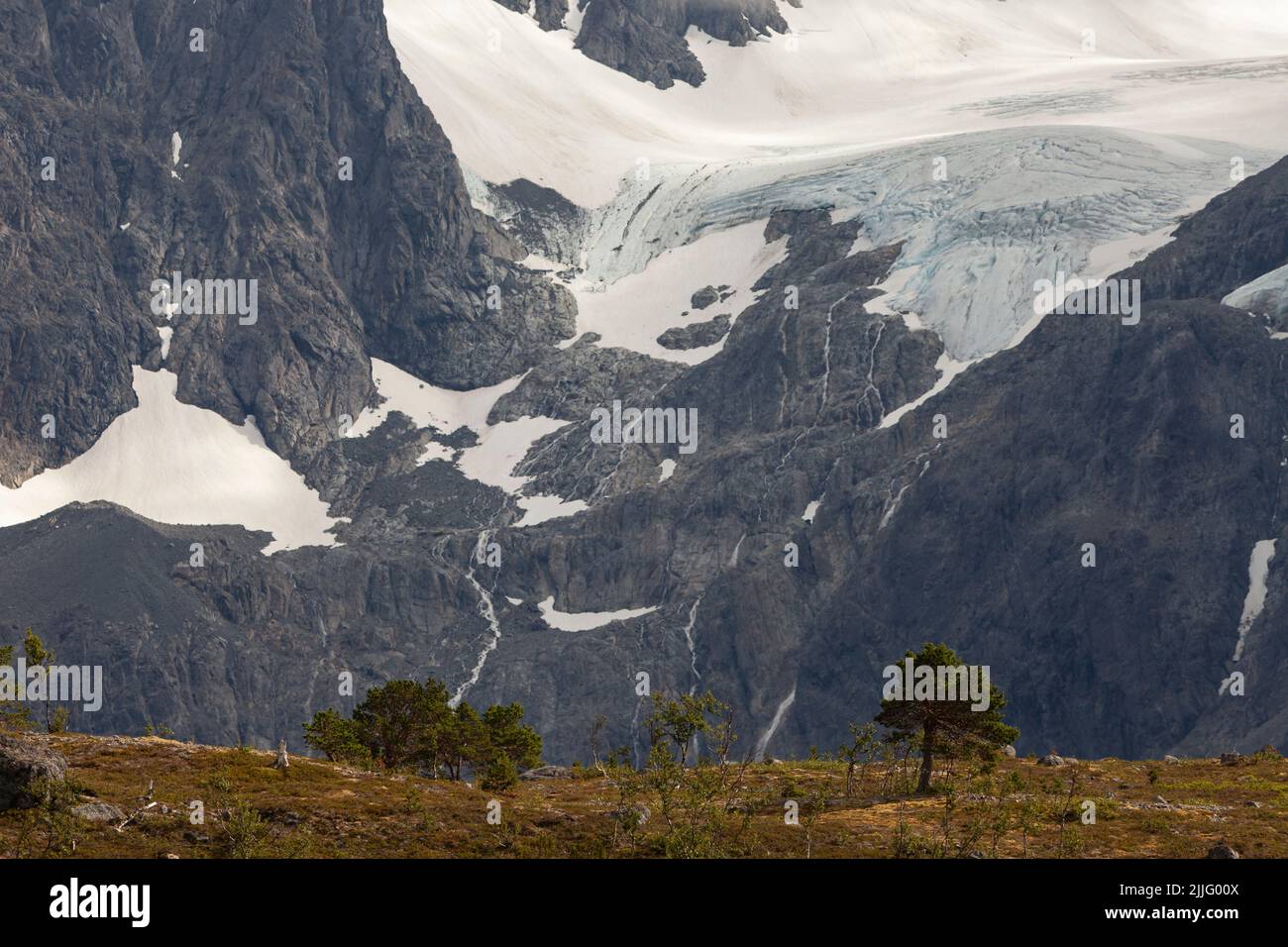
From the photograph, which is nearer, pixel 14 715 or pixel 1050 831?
pixel 1050 831

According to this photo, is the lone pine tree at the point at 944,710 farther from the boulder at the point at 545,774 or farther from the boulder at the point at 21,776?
the boulder at the point at 21,776

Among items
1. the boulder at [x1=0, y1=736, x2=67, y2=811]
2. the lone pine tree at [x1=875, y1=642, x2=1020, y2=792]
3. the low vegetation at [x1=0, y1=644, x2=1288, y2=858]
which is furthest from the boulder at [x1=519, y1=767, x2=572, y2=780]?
the boulder at [x1=0, y1=736, x2=67, y2=811]

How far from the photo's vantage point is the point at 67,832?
64.0m

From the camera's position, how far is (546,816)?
76.9m

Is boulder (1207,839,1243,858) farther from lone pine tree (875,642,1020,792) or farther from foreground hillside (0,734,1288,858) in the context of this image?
lone pine tree (875,642,1020,792)

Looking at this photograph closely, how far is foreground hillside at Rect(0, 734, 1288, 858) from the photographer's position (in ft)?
223

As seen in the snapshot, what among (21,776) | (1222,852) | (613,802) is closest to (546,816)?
(613,802)

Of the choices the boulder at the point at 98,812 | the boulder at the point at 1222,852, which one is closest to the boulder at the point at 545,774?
the boulder at the point at 98,812

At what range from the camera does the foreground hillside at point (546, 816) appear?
6806cm
